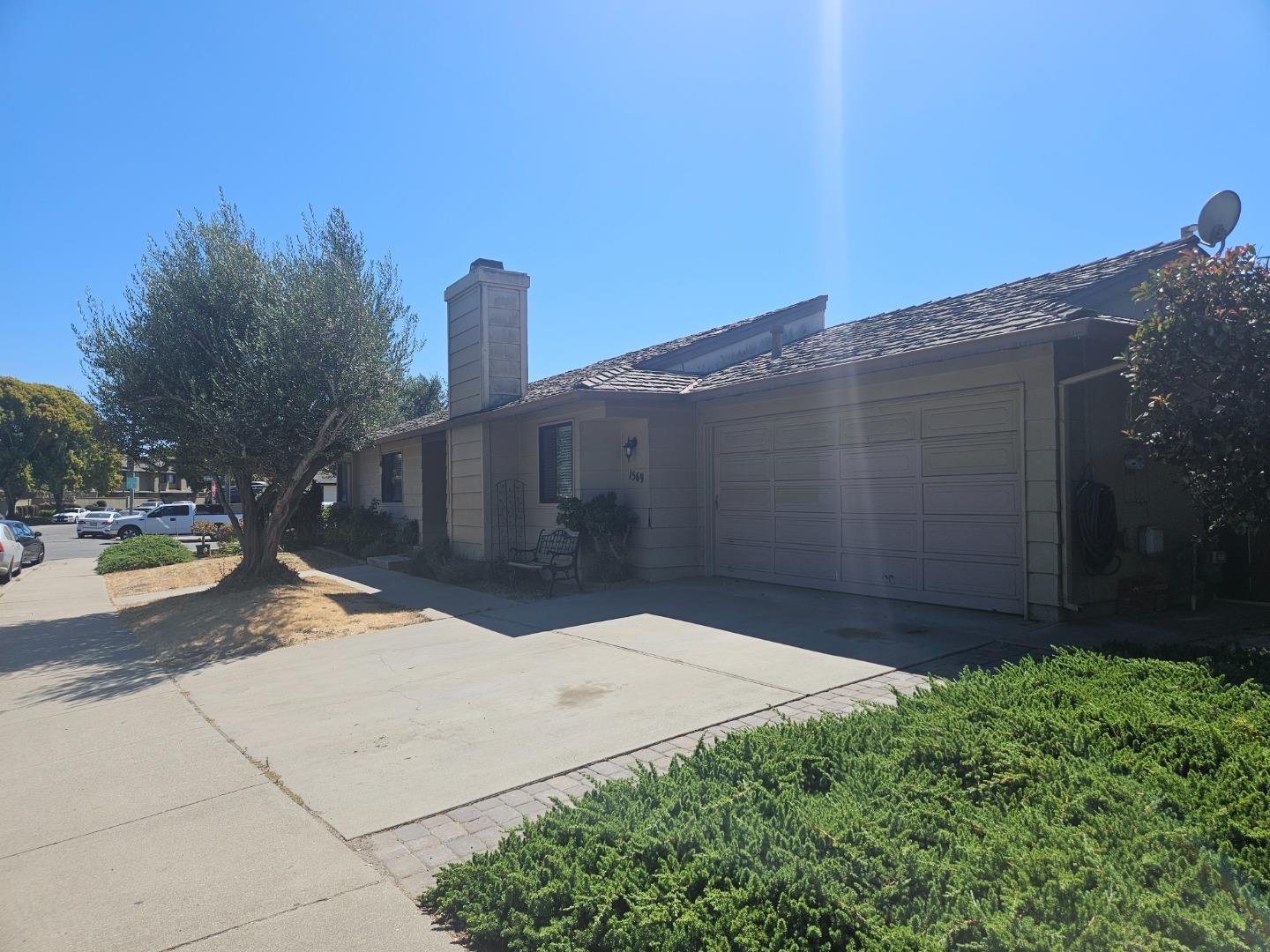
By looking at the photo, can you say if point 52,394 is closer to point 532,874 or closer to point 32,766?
point 32,766

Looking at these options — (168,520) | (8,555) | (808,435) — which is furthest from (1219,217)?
(168,520)

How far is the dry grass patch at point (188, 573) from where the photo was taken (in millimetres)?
14695

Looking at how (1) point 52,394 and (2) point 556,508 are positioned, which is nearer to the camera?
(2) point 556,508

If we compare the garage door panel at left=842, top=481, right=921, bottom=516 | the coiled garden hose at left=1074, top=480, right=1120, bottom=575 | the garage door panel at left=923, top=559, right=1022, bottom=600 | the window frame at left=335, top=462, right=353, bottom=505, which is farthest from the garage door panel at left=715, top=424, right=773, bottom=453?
the window frame at left=335, top=462, right=353, bottom=505

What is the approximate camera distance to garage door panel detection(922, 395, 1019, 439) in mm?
7875

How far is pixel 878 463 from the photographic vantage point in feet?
30.2

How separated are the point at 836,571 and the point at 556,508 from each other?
17.1 ft

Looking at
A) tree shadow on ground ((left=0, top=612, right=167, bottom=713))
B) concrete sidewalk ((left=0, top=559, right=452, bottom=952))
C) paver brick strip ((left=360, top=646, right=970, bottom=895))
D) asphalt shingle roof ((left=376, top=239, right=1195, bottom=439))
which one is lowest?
tree shadow on ground ((left=0, top=612, right=167, bottom=713))

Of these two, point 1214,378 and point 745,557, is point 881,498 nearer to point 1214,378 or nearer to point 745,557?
point 745,557

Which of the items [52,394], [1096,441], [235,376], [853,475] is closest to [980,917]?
[1096,441]

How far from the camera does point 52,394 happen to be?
153 feet

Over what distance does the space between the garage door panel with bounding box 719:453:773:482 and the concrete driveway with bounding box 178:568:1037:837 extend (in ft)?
5.97

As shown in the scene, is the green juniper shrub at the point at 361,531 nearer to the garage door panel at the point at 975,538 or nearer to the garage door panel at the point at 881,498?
the garage door panel at the point at 881,498

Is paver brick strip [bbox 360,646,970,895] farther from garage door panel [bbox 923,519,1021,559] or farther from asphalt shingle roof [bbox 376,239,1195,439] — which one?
asphalt shingle roof [bbox 376,239,1195,439]
